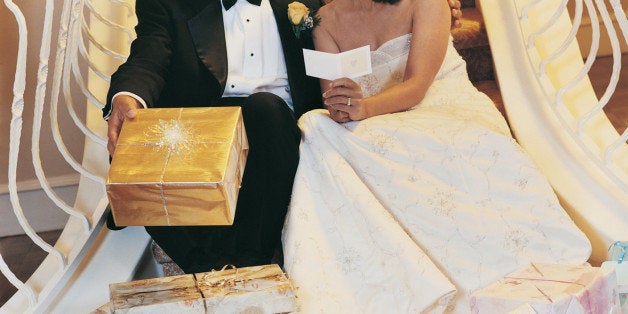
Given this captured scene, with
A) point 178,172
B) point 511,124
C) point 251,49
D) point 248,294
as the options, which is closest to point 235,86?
point 251,49

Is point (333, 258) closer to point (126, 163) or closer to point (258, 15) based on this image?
point (126, 163)

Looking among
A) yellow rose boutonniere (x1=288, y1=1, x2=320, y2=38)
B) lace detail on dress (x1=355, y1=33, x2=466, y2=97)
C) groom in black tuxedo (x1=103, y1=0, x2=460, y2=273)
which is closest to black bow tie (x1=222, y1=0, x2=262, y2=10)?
groom in black tuxedo (x1=103, y1=0, x2=460, y2=273)

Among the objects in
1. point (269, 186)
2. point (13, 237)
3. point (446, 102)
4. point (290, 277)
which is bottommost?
point (13, 237)

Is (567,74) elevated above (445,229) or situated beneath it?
elevated above

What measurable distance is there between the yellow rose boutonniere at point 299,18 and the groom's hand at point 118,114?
621mm

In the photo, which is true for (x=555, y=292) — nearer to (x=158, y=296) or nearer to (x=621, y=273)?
(x=621, y=273)

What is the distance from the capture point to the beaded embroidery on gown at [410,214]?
2.31m

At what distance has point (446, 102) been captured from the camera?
275 centimetres

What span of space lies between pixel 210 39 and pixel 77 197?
0.71 meters

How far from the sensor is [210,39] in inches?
109

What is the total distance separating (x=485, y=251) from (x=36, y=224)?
7.78 ft

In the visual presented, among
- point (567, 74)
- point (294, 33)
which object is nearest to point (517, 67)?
point (567, 74)

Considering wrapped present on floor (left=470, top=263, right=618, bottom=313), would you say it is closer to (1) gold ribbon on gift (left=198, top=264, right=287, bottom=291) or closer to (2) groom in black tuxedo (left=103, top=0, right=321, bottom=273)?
(1) gold ribbon on gift (left=198, top=264, right=287, bottom=291)

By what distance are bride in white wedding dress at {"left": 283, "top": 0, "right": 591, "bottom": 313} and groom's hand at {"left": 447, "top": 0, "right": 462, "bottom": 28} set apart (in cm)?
55
